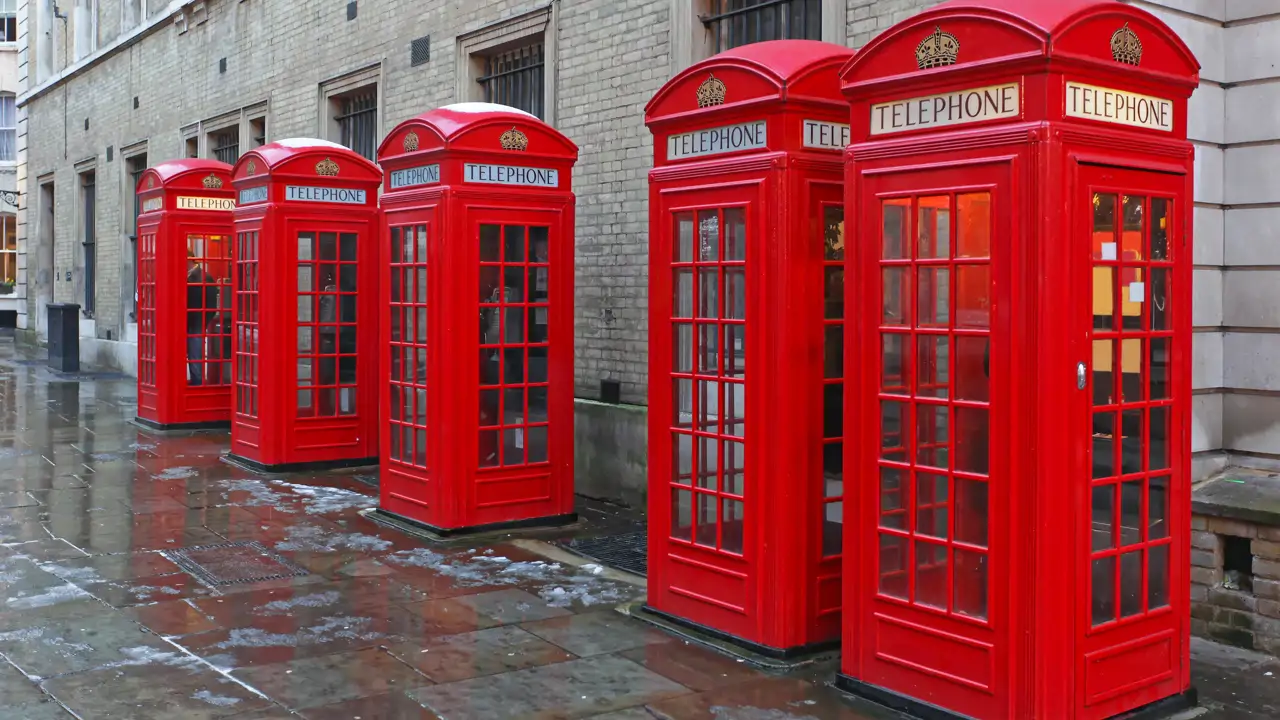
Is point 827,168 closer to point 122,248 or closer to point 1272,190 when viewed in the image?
point 1272,190

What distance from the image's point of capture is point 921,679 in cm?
485

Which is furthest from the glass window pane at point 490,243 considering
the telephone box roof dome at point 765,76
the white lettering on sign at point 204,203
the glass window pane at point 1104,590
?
the white lettering on sign at point 204,203

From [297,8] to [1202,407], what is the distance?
12.8 meters

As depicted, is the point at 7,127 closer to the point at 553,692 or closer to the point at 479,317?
the point at 479,317

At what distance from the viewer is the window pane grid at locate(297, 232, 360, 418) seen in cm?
1095

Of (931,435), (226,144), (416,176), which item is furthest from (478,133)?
(226,144)

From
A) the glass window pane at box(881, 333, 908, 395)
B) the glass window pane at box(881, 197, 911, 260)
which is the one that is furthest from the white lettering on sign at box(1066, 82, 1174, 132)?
the glass window pane at box(881, 333, 908, 395)

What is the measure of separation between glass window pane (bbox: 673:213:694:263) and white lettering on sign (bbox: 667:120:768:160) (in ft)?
0.99

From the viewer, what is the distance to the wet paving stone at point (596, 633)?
5.82m

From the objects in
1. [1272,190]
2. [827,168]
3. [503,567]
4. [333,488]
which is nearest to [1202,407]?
[1272,190]

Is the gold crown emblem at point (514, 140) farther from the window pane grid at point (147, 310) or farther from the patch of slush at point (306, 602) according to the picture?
the window pane grid at point (147, 310)

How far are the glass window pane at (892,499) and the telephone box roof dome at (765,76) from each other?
5.76 ft

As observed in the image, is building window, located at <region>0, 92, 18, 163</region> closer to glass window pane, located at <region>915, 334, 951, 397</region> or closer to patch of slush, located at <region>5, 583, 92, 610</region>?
patch of slush, located at <region>5, 583, 92, 610</region>

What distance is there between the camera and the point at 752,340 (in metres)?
5.63
